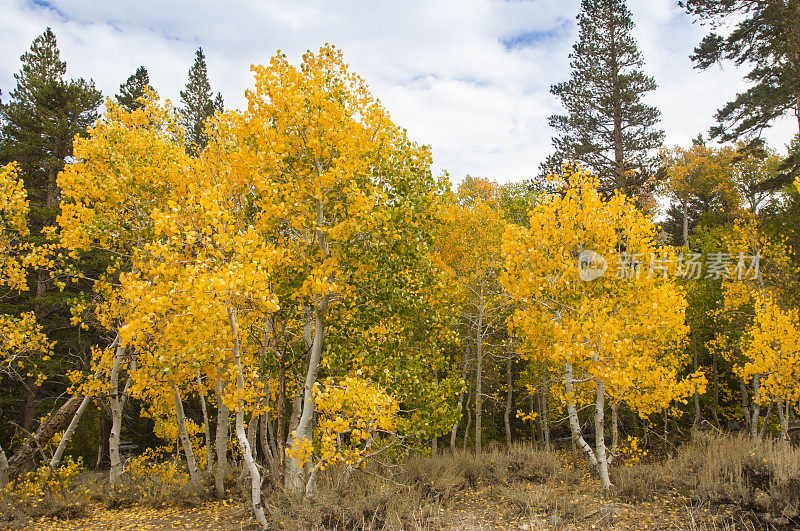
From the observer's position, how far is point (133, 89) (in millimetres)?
22109

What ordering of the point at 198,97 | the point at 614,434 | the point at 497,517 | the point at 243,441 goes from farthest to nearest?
the point at 198,97
the point at 614,434
the point at 497,517
the point at 243,441

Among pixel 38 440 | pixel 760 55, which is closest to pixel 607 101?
pixel 760 55

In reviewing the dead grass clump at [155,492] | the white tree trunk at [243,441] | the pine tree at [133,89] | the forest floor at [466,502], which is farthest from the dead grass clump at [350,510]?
the pine tree at [133,89]

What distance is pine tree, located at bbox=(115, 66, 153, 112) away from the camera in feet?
71.1

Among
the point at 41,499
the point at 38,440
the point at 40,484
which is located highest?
the point at 38,440

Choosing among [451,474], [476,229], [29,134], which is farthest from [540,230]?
[29,134]

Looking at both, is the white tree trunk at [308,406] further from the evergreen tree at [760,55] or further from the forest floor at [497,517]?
the evergreen tree at [760,55]

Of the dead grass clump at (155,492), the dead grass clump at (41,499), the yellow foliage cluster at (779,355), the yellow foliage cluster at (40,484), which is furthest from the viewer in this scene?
the yellow foliage cluster at (779,355)

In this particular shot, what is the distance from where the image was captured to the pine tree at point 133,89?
2167cm

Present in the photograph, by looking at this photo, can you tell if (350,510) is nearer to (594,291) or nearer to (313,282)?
(313,282)

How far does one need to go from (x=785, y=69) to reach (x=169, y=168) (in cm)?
1730

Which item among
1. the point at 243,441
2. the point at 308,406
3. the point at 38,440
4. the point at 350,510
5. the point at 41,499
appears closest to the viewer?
the point at 243,441

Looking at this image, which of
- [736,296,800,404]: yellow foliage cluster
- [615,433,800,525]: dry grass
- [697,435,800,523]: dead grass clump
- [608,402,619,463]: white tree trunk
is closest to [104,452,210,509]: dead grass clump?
[608,402,619,463]: white tree trunk

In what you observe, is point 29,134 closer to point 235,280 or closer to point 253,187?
point 253,187
